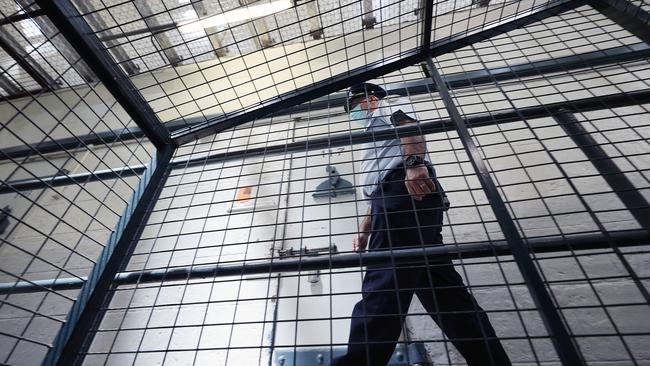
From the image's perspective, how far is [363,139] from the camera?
4.47 feet

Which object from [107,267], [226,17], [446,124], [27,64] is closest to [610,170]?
[446,124]

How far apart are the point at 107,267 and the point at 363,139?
1007 millimetres

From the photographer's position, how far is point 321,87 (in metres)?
1.24

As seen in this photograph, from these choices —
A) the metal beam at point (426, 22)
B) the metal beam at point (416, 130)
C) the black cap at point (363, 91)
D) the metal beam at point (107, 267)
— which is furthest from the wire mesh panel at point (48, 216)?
the metal beam at point (426, 22)

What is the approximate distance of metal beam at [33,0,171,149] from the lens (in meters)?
0.85

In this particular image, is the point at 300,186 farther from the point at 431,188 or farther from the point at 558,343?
the point at 558,343

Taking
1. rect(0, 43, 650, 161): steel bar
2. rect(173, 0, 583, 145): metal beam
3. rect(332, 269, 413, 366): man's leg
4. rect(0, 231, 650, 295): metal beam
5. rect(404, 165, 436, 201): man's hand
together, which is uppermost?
rect(0, 43, 650, 161): steel bar

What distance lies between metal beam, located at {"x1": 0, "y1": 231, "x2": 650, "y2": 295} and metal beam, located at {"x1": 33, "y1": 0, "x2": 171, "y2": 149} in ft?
1.63

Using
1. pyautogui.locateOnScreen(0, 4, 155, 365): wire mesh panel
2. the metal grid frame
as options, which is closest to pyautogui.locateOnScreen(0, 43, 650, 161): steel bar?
the metal grid frame

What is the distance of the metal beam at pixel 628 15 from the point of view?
105cm

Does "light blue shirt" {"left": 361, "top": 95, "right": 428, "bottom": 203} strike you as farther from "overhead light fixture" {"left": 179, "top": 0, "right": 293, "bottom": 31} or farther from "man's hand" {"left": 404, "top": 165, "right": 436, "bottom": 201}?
"overhead light fixture" {"left": 179, "top": 0, "right": 293, "bottom": 31}

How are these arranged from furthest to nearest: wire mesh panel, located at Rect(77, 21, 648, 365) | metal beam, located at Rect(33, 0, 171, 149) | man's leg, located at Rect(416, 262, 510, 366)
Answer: wire mesh panel, located at Rect(77, 21, 648, 365) < man's leg, located at Rect(416, 262, 510, 366) < metal beam, located at Rect(33, 0, 171, 149)

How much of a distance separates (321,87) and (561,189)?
1.60m

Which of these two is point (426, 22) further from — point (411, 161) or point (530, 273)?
point (530, 273)
